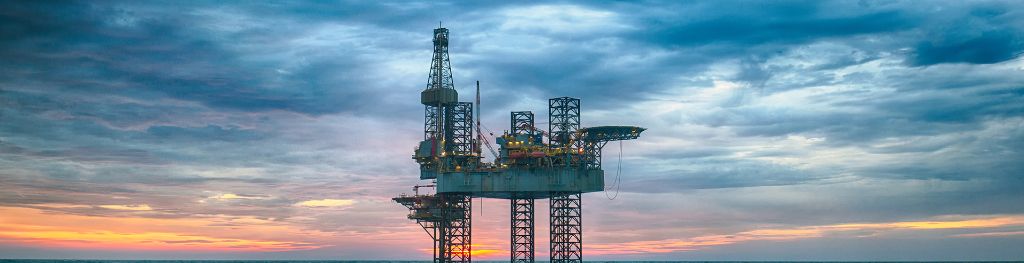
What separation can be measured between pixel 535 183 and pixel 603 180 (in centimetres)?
595

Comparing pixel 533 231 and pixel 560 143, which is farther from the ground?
pixel 560 143

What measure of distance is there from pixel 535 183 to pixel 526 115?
8329 mm

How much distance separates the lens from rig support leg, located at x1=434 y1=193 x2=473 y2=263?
9944cm

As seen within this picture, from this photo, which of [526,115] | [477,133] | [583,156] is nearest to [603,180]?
[583,156]

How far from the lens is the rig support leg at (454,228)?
99.4m

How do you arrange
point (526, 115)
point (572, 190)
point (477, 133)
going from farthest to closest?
1. point (477, 133)
2. point (526, 115)
3. point (572, 190)

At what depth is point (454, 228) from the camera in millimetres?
102125

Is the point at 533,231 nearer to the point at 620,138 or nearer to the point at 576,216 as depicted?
the point at 576,216

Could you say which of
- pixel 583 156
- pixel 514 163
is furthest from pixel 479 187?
pixel 583 156

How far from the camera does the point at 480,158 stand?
9419cm

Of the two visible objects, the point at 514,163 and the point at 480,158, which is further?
the point at 480,158

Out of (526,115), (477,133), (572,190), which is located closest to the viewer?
(572,190)

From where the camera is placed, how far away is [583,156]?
8656 centimetres

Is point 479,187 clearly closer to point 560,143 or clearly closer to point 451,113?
point 560,143
